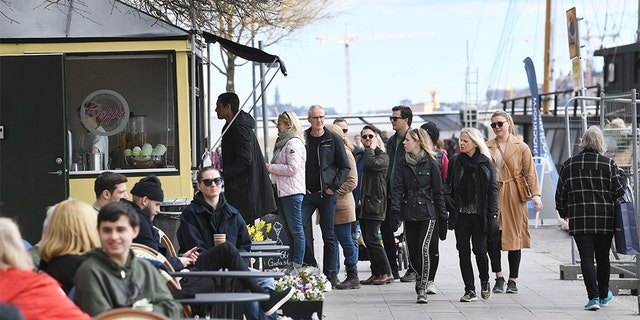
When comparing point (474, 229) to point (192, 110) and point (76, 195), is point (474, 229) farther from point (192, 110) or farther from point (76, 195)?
point (76, 195)

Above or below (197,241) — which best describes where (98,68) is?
above

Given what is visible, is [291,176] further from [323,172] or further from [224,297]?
[224,297]

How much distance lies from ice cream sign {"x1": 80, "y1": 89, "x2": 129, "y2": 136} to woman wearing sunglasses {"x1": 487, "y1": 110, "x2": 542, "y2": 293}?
4147 millimetres

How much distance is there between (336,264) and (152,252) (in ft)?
20.2

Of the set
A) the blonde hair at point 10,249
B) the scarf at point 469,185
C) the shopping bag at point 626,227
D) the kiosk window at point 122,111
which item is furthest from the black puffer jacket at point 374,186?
the blonde hair at point 10,249

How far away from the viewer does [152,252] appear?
26.2 ft

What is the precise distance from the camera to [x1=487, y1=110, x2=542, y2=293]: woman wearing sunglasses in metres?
13.0

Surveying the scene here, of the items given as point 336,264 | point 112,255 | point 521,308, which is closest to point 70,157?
point 336,264

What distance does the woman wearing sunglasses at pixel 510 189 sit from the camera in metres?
13.0

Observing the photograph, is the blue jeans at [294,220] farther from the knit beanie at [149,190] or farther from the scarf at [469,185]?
the knit beanie at [149,190]

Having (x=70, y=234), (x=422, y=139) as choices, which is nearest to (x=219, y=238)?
(x=70, y=234)

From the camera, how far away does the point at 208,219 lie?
9.67m

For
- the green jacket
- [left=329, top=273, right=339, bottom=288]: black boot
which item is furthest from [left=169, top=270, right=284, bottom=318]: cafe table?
[left=329, top=273, right=339, bottom=288]: black boot

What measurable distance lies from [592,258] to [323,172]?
3235mm
